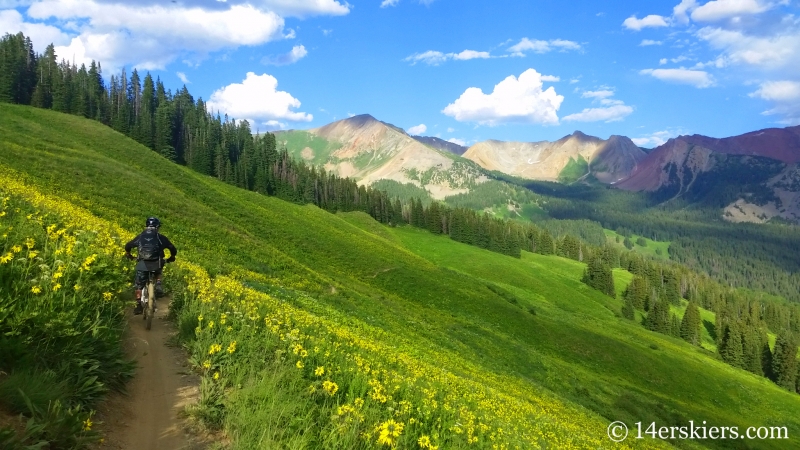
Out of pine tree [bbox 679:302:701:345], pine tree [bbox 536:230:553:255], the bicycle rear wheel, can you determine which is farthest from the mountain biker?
pine tree [bbox 536:230:553:255]

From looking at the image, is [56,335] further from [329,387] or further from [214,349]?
[329,387]

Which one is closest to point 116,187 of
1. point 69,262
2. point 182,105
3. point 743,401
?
point 69,262

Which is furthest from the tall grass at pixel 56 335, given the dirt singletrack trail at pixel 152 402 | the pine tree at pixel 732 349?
the pine tree at pixel 732 349

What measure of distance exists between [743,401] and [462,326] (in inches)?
1719

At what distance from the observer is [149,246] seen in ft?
42.0

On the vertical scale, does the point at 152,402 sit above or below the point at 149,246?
below

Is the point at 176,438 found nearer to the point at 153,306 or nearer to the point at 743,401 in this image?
the point at 153,306

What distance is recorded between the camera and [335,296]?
101ft

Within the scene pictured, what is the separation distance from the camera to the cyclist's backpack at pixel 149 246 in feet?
41.5

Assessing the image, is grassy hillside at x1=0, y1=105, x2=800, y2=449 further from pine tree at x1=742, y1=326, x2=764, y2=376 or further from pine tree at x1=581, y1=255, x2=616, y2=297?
pine tree at x1=742, y1=326, x2=764, y2=376

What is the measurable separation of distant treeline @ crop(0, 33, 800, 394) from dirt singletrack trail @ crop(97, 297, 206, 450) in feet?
380

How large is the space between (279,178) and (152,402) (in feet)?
441

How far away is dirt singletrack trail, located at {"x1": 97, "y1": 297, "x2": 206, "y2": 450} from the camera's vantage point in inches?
264

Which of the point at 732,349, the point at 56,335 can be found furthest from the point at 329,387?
the point at 732,349
